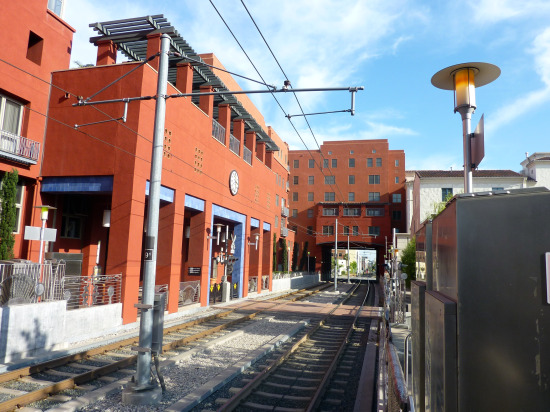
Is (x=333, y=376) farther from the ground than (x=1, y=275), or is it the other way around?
(x=1, y=275)

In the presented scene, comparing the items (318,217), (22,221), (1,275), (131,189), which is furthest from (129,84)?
(318,217)

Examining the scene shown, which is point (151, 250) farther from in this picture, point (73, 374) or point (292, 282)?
point (292, 282)

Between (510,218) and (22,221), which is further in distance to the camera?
(22,221)

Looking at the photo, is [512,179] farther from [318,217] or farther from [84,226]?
[84,226]

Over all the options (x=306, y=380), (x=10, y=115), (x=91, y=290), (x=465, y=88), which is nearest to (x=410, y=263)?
(x=306, y=380)

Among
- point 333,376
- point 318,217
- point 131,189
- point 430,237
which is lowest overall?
point 333,376

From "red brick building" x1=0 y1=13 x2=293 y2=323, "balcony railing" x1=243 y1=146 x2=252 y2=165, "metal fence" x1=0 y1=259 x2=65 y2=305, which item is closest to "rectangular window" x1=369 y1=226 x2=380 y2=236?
"balcony railing" x1=243 y1=146 x2=252 y2=165

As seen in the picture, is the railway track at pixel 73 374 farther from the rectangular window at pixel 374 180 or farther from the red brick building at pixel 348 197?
the rectangular window at pixel 374 180

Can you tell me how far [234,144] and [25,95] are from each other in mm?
12684

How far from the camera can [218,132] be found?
22797 millimetres

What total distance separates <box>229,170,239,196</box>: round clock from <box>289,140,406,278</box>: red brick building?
34871mm

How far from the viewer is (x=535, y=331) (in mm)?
2035

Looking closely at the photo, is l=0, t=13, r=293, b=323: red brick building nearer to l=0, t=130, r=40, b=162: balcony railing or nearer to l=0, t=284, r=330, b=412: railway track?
l=0, t=130, r=40, b=162: balcony railing

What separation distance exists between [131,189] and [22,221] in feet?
14.6
